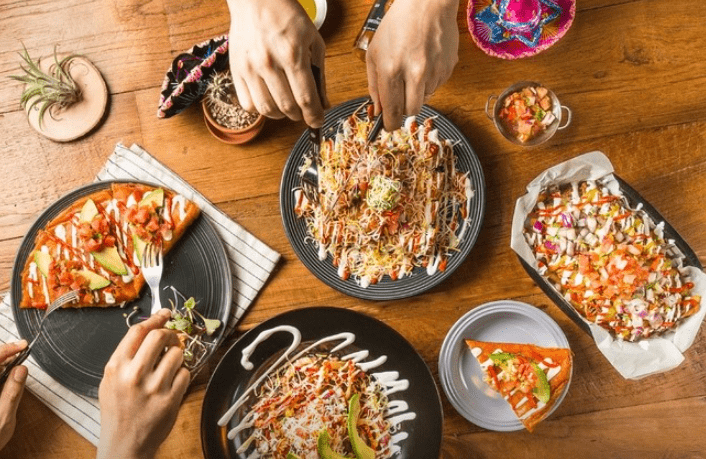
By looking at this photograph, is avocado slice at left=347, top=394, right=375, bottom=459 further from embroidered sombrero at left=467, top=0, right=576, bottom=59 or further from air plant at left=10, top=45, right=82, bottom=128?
air plant at left=10, top=45, right=82, bottom=128

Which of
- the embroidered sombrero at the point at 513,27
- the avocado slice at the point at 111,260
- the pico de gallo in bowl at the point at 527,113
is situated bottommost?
the avocado slice at the point at 111,260

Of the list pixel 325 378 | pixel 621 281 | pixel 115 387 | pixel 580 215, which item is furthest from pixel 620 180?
pixel 115 387

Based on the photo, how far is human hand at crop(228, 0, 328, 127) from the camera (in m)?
1.75

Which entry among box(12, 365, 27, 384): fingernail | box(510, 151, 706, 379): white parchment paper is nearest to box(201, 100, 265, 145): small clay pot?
box(510, 151, 706, 379): white parchment paper

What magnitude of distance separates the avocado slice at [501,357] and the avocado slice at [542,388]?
0.35 feet

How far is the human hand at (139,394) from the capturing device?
78.4 inches

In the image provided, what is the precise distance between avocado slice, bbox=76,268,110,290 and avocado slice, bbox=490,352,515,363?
157cm

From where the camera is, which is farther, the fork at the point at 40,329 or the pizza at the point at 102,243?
the pizza at the point at 102,243

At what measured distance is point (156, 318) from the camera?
2.15 metres

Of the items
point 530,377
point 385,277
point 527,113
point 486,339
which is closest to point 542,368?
point 530,377

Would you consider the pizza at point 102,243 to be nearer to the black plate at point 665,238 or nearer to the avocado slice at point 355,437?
the avocado slice at point 355,437

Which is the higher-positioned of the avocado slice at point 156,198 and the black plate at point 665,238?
the avocado slice at point 156,198

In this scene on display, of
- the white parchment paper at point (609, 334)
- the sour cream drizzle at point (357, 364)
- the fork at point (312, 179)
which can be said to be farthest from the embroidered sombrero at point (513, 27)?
the sour cream drizzle at point (357, 364)

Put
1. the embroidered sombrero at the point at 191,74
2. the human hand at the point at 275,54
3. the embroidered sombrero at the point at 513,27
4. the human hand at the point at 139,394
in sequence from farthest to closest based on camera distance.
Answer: the embroidered sombrero at the point at 513,27, the embroidered sombrero at the point at 191,74, the human hand at the point at 139,394, the human hand at the point at 275,54
